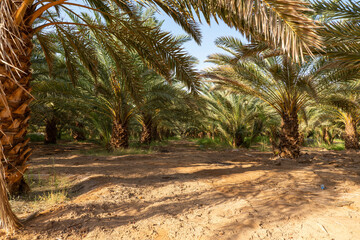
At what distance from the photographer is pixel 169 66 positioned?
480 cm

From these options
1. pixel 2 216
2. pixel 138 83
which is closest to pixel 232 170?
pixel 138 83

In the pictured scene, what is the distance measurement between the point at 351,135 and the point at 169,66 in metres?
10.0

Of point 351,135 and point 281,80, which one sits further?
point 351,135

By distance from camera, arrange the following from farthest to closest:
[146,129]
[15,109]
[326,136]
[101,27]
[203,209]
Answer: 1. [326,136]
2. [146,129]
3. [101,27]
4. [15,109]
5. [203,209]

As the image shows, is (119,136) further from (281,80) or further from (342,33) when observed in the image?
(342,33)

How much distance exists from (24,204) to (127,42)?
3.34 m

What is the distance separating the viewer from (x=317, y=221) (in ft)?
7.50

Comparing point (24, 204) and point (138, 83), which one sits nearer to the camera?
point (24, 204)

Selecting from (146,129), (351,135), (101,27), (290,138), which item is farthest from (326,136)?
(101,27)

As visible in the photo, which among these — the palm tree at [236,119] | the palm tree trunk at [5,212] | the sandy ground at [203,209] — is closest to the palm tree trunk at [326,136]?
the palm tree at [236,119]

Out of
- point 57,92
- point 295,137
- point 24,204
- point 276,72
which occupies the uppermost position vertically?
point 276,72

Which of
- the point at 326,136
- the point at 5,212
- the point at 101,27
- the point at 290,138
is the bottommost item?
the point at 5,212

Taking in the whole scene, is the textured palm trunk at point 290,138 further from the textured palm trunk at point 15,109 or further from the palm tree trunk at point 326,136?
the palm tree trunk at point 326,136

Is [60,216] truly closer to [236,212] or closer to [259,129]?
[236,212]
